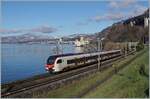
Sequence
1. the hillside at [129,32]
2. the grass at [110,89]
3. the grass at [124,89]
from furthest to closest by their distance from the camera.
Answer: the hillside at [129,32] < the grass at [110,89] < the grass at [124,89]

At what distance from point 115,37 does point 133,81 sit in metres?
139

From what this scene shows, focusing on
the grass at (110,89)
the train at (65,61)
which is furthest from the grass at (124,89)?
the train at (65,61)

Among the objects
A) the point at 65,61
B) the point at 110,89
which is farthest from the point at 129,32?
the point at 110,89

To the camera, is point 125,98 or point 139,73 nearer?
point 125,98

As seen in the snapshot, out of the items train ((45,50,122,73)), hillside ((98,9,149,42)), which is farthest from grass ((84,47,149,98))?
hillside ((98,9,149,42))

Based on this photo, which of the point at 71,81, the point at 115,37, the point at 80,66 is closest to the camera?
the point at 71,81

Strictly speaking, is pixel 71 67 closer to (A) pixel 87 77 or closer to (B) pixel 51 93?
(A) pixel 87 77

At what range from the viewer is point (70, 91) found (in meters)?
30.6

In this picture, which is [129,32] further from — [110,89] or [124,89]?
[124,89]

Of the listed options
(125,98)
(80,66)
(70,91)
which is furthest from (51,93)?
(80,66)

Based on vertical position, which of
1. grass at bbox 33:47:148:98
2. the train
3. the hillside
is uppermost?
the hillside

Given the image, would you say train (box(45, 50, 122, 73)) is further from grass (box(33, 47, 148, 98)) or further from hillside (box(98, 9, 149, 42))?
hillside (box(98, 9, 149, 42))

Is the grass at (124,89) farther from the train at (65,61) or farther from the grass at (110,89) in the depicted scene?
the train at (65,61)

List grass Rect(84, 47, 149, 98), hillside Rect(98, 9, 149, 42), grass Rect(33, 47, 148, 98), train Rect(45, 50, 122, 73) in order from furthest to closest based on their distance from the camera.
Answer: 1. hillside Rect(98, 9, 149, 42)
2. train Rect(45, 50, 122, 73)
3. grass Rect(33, 47, 148, 98)
4. grass Rect(84, 47, 149, 98)
